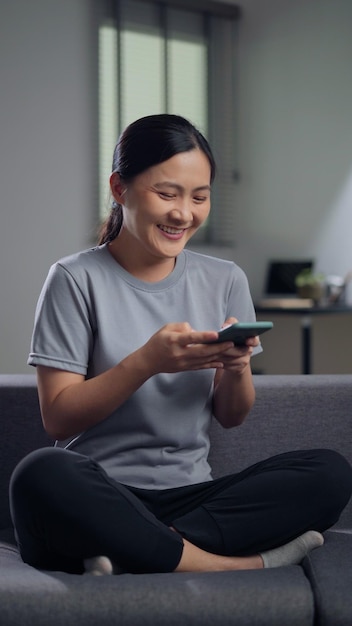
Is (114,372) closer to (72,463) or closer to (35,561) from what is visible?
(72,463)

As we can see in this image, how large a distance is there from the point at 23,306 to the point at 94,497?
8.97 feet

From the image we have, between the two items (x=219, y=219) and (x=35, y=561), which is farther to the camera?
(x=219, y=219)

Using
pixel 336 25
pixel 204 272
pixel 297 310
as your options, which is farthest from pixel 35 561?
pixel 336 25

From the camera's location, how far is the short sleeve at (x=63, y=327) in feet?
5.19

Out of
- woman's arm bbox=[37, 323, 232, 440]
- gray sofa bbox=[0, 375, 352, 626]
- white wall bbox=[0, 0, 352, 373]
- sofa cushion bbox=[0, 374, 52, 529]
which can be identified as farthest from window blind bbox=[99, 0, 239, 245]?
gray sofa bbox=[0, 375, 352, 626]

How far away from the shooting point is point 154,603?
132 centimetres

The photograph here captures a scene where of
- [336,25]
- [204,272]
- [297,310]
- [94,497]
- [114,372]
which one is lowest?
[297,310]

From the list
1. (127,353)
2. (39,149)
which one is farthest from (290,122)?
(127,353)

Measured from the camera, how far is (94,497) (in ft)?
4.74

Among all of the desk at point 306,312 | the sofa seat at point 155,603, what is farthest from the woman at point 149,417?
the desk at point 306,312

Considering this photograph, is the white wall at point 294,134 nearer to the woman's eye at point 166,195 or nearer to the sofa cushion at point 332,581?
the woman's eye at point 166,195

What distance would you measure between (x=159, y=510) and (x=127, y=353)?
0.95ft

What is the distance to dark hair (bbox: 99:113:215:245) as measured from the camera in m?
1.62

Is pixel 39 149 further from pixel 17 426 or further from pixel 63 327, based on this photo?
pixel 63 327
